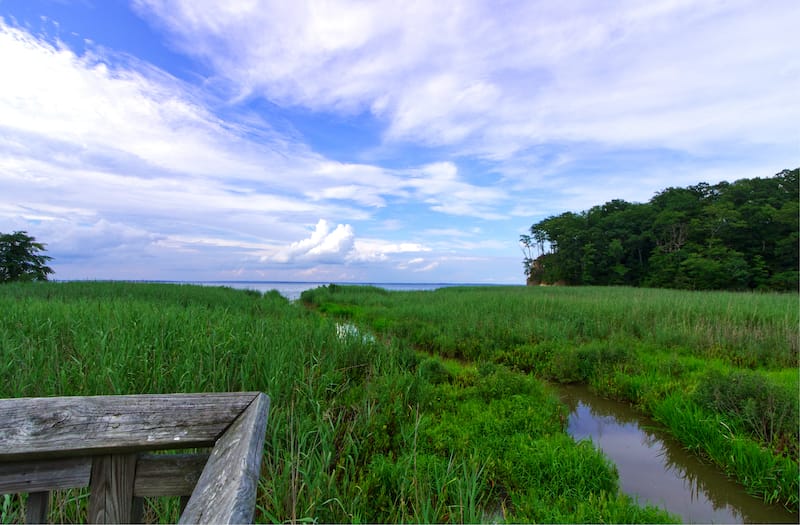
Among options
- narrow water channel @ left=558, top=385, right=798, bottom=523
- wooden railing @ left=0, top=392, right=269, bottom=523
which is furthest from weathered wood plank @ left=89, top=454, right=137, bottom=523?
narrow water channel @ left=558, top=385, right=798, bottom=523

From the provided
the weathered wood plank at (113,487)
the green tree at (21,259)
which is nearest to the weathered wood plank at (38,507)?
the weathered wood plank at (113,487)

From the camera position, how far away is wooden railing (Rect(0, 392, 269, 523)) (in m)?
1.01

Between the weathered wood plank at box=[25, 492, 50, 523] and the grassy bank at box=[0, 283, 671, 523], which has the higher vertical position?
the weathered wood plank at box=[25, 492, 50, 523]

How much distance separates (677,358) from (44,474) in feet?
28.1

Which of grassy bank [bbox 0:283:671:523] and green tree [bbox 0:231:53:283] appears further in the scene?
green tree [bbox 0:231:53:283]

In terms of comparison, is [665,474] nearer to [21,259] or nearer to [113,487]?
[113,487]

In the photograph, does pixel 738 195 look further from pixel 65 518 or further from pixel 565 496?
pixel 65 518

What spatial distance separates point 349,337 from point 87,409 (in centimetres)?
568

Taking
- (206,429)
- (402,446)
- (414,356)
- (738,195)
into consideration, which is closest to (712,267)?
(738,195)

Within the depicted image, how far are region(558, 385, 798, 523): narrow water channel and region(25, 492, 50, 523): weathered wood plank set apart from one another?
433 cm

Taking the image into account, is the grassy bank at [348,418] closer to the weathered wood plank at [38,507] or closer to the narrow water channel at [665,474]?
the narrow water channel at [665,474]

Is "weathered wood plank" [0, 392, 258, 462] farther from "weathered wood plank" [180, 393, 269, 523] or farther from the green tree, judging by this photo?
the green tree

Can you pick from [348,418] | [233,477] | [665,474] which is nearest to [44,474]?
[233,477]

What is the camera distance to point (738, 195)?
38.4m
